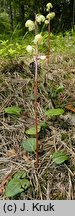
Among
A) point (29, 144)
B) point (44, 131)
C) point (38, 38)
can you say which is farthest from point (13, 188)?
Answer: point (38, 38)

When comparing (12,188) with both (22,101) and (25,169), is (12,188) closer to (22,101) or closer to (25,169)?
(25,169)

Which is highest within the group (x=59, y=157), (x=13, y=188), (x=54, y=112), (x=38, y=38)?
(x=38, y=38)

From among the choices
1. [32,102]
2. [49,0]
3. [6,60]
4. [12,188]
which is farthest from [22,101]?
[49,0]

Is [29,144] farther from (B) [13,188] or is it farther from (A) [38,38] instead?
(A) [38,38]

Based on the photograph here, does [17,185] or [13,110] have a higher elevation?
[13,110]

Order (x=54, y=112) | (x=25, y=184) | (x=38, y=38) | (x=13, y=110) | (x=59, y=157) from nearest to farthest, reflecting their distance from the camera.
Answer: (x=38, y=38) < (x=25, y=184) < (x=59, y=157) < (x=54, y=112) < (x=13, y=110)

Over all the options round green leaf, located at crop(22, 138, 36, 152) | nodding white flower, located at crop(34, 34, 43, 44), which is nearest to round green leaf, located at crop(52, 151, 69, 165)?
round green leaf, located at crop(22, 138, 36, 152)

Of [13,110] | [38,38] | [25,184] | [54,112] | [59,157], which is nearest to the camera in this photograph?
[38,38]
